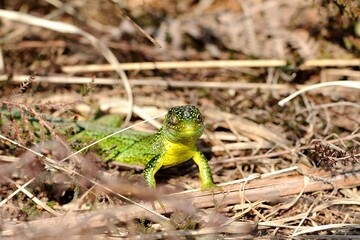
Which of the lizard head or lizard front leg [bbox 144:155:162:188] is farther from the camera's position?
lizard front leg [bbox 144:155:162:188]

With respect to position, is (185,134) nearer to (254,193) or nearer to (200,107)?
(254,193)

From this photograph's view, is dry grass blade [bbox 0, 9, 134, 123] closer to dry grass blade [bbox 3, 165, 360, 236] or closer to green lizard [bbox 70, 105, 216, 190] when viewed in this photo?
green lizard [bbox 70, 105, 216, 190]

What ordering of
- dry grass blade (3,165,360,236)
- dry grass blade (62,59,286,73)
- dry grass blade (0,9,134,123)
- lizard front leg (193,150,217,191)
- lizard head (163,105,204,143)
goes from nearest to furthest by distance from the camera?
dry grass blade (3,165,360,236)
lizard head (163,105,204,143)
lizard front leg (193,150,217,191)
dry grass blade (0,9,134,123)
dry grass blade (62,59,286,73)

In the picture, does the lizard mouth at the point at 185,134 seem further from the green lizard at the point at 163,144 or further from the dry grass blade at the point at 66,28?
the dry grass blade at the point at 66,28

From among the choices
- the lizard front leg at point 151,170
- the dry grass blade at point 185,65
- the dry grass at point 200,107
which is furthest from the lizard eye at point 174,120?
the dry grass blade at point 185,65

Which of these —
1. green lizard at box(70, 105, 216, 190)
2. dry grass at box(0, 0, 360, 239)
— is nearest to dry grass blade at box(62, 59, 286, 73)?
dry grass at box(0, 0, 360, 239)

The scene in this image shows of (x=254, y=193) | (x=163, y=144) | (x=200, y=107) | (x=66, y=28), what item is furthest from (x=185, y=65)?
(x=254, y=193)

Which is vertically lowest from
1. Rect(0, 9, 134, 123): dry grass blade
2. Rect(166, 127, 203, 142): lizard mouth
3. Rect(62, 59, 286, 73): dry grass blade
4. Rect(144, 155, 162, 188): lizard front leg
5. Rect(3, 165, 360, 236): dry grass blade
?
Rect(3, 165, 360, 236): dry grass blade

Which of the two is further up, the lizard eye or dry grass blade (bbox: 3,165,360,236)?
the lizard eye

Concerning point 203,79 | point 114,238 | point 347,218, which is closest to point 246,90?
point 203,79
